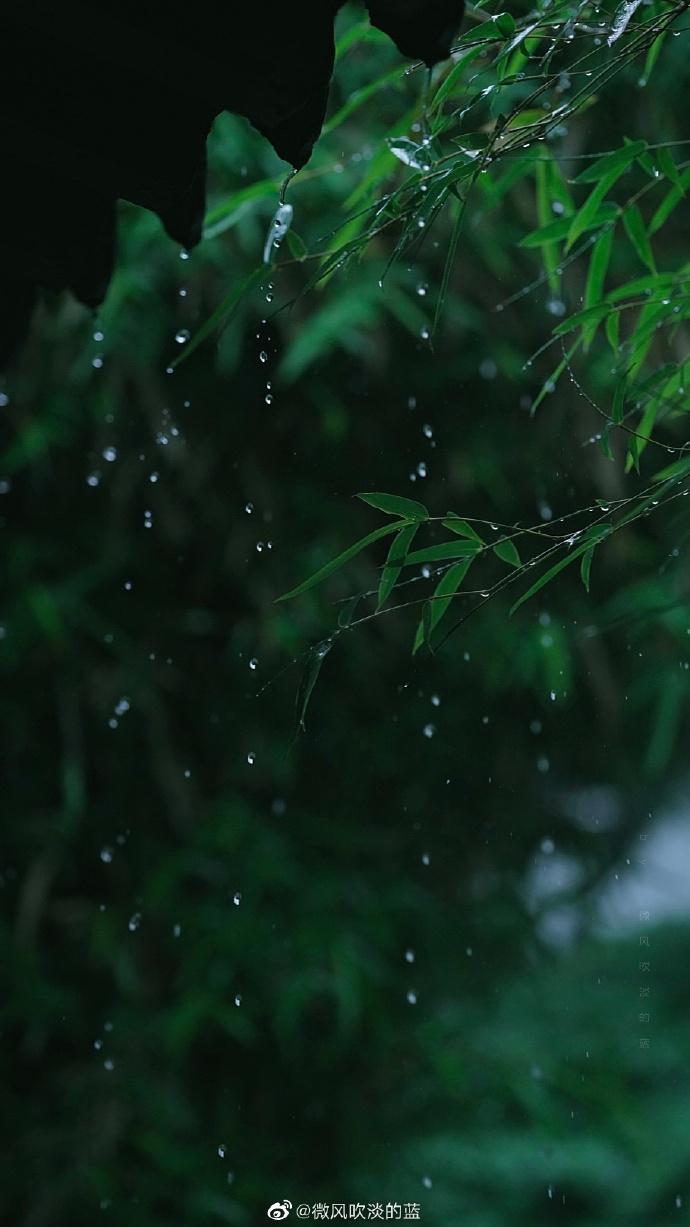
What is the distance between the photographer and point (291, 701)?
9.41ft

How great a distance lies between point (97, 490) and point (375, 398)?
2.34 feet

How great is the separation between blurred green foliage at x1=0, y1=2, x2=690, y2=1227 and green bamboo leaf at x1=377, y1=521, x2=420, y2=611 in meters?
1.71

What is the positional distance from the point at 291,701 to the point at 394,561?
202 cm

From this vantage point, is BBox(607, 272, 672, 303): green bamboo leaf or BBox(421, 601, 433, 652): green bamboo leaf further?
BBox(607, 272, 672, 303): green bamboo leaf

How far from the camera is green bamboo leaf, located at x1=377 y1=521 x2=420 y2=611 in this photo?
865 millimetres

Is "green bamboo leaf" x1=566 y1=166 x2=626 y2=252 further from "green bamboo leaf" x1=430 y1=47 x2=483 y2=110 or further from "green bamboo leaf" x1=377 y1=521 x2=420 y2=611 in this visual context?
"green bamboo leaf" x1=377 y1=521 x2=420 y2=611

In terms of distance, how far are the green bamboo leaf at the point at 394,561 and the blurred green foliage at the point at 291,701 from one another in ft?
5.61

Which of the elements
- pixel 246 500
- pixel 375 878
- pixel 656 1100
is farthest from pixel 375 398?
pixel 656 1100

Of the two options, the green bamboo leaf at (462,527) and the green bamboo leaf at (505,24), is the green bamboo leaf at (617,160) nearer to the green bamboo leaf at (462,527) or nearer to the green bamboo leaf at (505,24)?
the green bamboo leaf at (505,24)

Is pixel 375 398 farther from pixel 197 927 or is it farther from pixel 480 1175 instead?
pixel 480 1175

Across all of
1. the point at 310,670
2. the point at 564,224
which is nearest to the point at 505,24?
the point at 564,224

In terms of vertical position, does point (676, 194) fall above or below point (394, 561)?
above

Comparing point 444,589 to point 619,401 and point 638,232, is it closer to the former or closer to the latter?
point 619,401

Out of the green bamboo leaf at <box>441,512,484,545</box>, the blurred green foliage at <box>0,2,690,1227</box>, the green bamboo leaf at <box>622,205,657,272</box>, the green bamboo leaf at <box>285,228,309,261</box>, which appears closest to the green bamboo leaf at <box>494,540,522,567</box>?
the green bamboo leaf at <box>441,512,484,545</box>
